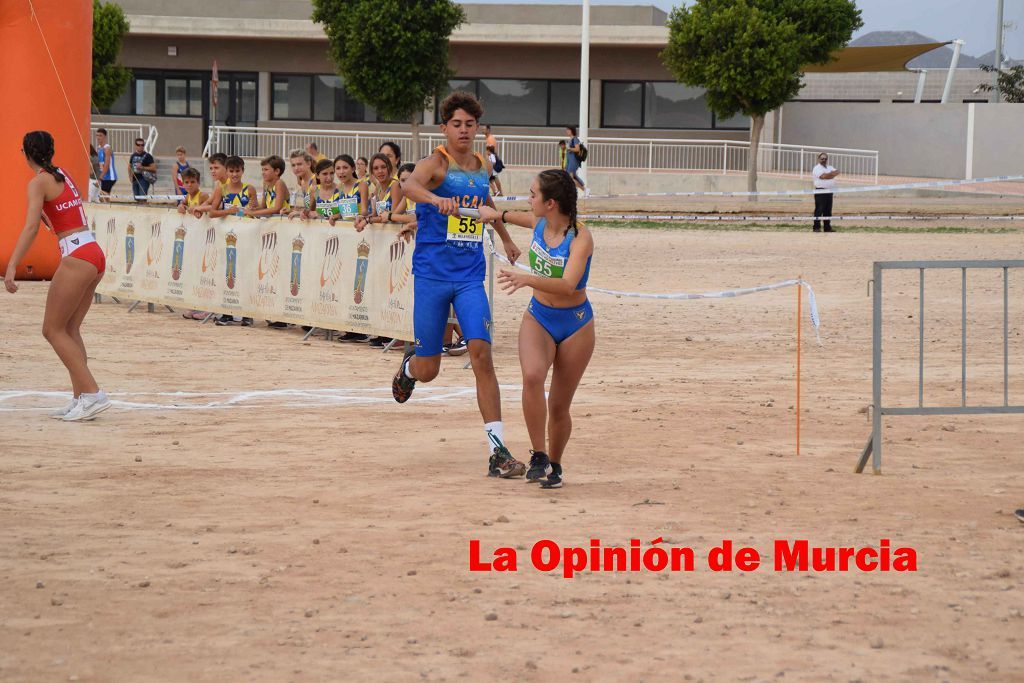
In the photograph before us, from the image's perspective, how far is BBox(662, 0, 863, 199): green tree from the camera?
37062 mm

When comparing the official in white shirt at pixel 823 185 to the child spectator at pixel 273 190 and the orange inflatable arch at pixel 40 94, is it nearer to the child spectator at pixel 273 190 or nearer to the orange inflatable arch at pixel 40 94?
the orange inflatable arch at pixel 40 94

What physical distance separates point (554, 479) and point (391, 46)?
33.9 m

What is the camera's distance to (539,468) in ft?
24.9

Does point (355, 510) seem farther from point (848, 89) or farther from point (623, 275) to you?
point (848, 89)

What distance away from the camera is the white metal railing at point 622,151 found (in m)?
41.1

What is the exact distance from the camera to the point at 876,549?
627 cm

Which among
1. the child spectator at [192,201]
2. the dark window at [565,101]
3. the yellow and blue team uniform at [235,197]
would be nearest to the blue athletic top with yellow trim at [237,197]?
the yellow and blue team uniform at [235,197]

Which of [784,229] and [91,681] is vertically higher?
[784,229]

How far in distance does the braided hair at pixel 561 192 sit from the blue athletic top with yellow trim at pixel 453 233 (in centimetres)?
64

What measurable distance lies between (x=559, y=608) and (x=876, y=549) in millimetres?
1681

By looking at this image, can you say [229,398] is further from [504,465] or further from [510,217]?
[510,217]

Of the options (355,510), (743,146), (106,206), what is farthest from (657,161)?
(355,510)

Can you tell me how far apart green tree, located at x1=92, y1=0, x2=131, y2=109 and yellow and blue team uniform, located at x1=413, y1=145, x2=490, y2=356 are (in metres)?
36.8

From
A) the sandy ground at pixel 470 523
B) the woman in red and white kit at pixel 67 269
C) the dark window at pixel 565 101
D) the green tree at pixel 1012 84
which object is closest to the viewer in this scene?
the sandy ground at pixel 470 523
